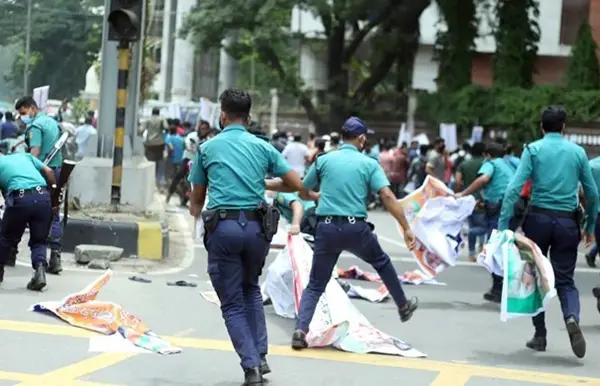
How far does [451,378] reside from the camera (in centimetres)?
751

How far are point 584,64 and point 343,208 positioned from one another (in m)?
23.8

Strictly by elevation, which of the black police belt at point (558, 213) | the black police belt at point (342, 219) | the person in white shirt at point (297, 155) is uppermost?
the black police belt at point (558, 213)

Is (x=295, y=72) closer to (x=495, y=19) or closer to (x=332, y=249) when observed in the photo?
(x=495, y=19)

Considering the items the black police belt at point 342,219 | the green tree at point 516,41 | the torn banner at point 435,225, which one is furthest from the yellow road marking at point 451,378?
the green tree at point 516,41

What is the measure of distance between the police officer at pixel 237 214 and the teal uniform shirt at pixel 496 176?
270 inches

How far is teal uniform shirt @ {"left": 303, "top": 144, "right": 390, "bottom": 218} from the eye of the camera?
8.45 m

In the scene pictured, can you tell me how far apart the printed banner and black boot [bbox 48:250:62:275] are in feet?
16.3

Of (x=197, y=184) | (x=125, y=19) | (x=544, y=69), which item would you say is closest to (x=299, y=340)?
(x=197, y=184)

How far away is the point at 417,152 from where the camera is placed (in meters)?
28.3

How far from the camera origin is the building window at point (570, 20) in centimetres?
4616

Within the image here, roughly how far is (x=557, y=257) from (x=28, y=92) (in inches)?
421

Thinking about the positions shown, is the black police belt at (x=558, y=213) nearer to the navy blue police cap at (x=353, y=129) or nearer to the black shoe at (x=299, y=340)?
the navy blue police cap at (x=353, y=129)

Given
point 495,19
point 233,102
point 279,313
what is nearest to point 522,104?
point 495,19

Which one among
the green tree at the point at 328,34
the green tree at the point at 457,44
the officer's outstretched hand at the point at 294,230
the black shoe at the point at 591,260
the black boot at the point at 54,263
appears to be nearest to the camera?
the officer's outstretched hand at the point at 294,230
